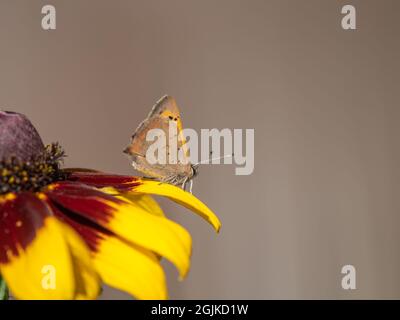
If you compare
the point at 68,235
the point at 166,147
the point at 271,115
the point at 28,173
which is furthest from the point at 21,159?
the point at 271,115

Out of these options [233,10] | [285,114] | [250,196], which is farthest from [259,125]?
[233,10]

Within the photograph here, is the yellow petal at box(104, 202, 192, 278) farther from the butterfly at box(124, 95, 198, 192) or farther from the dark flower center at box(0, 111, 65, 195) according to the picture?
the butterfly at box(124, 95, 198, 192)

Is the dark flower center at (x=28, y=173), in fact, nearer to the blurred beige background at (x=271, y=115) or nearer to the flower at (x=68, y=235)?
the flower at (x=68, y=235)

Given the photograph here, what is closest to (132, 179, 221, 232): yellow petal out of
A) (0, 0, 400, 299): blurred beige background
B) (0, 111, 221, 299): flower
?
(0, 111, 221, 299): flower

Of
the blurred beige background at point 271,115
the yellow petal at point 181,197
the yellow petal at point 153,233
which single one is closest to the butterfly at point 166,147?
the yellow petal at point 181,197

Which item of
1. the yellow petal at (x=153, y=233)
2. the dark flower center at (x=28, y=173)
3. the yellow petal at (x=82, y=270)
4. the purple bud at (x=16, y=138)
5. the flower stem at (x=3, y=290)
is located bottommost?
the flower stem at (x=3, y=290)

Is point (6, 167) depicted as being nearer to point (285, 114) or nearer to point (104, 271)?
point (104, 271)
